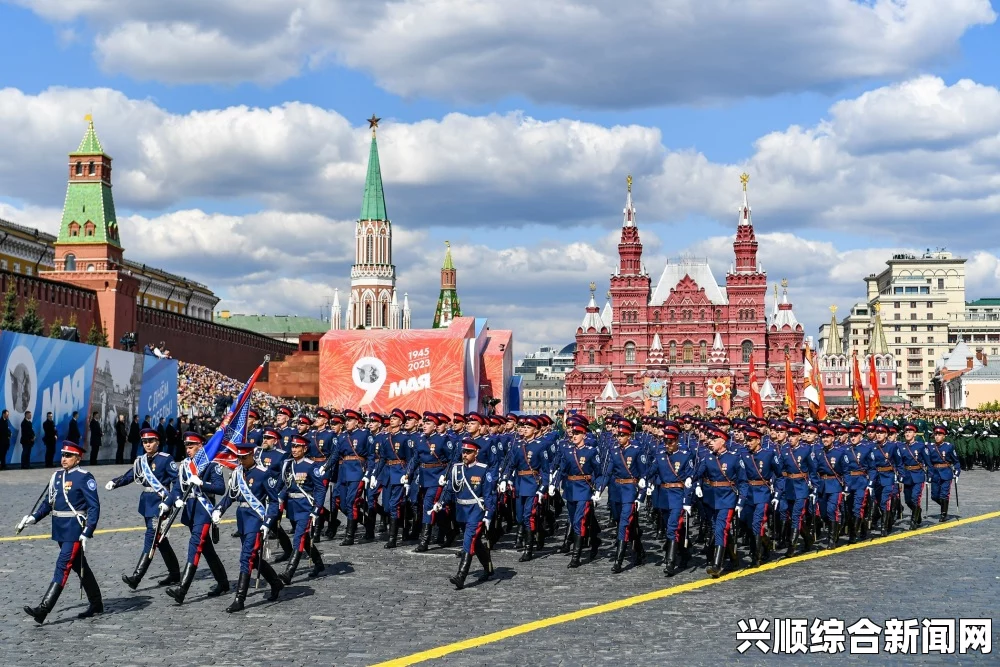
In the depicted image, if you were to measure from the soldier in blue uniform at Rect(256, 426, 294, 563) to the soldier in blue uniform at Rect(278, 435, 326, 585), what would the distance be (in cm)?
14

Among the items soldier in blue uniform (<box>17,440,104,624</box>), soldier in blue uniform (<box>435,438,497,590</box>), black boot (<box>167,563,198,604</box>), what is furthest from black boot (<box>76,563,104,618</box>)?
soldier in blue uniform (<box>435,438,497,590</box>)

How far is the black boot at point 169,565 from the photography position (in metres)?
13.2

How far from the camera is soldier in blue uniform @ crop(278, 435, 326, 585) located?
14055mm

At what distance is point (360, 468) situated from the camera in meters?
17.6

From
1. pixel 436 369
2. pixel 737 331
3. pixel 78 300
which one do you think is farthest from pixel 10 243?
pixel 737 331

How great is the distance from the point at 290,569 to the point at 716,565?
5186mm

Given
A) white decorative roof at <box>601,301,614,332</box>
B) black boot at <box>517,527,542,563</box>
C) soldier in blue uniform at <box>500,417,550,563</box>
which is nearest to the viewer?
black boot at <box>517,527,542,563</box>

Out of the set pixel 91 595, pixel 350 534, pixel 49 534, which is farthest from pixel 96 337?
pixel 91 595

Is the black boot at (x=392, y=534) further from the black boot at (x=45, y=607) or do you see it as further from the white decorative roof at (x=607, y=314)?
the white decorative roof at (x=607, y=314)

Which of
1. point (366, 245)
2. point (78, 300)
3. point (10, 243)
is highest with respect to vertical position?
point (366, 245)

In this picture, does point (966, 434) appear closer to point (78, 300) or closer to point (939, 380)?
point (78, 300)

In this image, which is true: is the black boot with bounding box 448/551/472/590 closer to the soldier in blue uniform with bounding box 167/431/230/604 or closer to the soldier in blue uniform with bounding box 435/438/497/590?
the soldier in blue uniform with bounding box 435/438/497/590

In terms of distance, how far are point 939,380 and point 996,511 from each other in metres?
121

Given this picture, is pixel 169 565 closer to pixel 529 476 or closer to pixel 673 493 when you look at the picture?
pixel 529 476
